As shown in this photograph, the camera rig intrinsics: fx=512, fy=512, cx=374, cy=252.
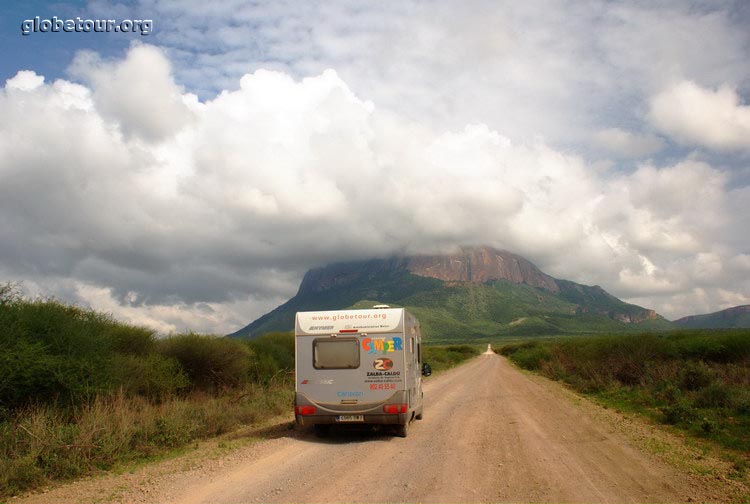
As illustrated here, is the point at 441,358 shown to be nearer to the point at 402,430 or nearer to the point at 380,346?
the point at 402,430

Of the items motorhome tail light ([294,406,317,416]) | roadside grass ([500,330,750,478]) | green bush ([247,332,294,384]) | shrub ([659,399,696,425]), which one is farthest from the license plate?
green bush ([247,332,294,384])

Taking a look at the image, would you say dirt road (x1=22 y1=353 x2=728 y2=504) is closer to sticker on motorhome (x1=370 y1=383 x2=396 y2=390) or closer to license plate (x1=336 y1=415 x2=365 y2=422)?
license plate (x1=336 y1=415 x2=365 y2=422)

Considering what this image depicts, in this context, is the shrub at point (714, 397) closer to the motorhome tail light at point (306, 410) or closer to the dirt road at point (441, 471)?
the dirt road at point (441, 471)

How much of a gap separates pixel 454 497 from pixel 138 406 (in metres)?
9.60

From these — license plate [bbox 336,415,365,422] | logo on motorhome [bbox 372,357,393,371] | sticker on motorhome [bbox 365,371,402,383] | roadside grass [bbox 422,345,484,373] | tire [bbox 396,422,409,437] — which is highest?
logo on motorhome [bbox 372,357,393,371]

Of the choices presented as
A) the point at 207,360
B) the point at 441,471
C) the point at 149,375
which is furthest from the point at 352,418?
the point at 207,360

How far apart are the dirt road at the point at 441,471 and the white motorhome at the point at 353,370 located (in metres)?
0.61

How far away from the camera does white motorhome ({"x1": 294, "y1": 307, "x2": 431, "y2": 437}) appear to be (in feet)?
36.7

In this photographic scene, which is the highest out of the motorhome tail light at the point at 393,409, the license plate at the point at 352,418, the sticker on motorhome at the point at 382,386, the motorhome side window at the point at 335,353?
the motorhome side window at the point at 335,353

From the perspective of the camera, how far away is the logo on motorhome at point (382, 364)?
11344 mm

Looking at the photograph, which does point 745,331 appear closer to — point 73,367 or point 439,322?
point 73,367

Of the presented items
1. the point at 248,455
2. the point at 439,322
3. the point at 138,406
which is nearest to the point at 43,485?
the point at 248,455

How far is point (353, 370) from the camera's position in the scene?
11.3 m

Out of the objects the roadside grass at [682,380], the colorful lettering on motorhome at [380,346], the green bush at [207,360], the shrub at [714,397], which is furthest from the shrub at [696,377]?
the green bush at [207,360]
